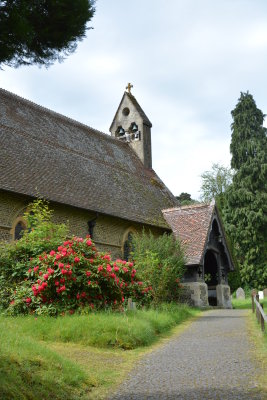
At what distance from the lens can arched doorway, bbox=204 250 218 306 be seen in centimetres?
2445

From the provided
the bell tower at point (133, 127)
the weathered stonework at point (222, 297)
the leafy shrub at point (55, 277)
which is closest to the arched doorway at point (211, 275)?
the weathered stonework at point (222, 297)

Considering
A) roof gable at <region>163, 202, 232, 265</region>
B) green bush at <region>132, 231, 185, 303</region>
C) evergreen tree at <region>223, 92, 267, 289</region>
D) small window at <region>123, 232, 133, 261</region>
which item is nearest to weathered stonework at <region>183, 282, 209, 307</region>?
roof gable at <region>163, 202, 232, 265</region>

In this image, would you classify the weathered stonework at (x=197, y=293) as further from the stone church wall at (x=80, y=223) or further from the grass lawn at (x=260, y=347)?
the grass lawn at (x=260, y=347)

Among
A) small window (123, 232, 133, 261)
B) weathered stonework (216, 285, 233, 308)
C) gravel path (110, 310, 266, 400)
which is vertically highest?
small window (123, 232, 133, 261)

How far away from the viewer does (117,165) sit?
80.9ft

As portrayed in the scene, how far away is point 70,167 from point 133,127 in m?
11.3

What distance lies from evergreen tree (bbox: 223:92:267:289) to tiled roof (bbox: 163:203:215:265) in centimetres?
1364

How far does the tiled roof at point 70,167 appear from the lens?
669 inches

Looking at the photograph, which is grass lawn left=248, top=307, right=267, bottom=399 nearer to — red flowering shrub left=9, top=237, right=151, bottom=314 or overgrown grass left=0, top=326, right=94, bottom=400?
overgrown grass left=0, top=326, right=94, bottom=400

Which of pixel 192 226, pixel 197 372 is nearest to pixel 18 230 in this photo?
pixel 192 226

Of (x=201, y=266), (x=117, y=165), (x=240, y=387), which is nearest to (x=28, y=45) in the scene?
(x=240, y=387)

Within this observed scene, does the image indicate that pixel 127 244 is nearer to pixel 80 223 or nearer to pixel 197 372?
pixel 80 223

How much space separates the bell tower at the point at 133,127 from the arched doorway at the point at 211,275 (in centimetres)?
735

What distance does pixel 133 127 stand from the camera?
100ft
